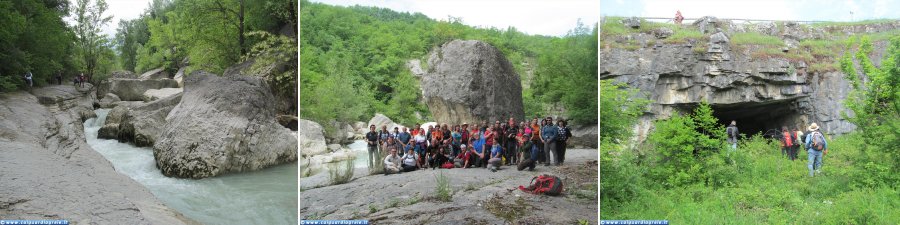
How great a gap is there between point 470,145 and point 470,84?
0.49 metres

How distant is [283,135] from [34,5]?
120 inches

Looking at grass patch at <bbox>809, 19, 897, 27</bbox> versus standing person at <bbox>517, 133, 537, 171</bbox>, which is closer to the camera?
standing person at <bbox>517, 133, 537, 171</bbox>

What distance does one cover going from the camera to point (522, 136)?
430 cm

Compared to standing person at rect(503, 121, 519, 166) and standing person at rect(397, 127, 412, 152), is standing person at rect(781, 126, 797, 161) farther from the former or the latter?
standing person at rect(397, 127, 412, 152)

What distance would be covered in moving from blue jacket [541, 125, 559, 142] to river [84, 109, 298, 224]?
8.30ft

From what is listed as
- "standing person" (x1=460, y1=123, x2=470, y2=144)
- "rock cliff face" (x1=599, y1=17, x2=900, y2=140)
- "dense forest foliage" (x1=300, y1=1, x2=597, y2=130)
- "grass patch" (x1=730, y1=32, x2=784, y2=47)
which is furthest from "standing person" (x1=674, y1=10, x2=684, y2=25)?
"standing person" (x1=460, y1=123, x2=470, y2=144)

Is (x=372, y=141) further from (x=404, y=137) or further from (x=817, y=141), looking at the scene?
(x=817, y=141)

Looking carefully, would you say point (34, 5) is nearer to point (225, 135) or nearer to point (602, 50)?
point (225, 135)

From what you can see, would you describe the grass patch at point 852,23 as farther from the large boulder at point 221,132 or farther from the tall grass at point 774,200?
the large boulder at point 221,132

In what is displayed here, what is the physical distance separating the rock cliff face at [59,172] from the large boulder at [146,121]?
1.36 feet

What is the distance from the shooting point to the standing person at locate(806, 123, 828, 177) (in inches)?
286

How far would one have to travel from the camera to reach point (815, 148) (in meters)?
7.34

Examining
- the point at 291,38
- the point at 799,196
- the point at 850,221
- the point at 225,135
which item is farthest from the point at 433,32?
the point at 799,196

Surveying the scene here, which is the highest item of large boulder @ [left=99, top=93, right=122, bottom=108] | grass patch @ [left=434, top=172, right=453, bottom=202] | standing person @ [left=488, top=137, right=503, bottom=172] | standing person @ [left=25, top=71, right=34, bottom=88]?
standing person @ [left=25, top=71, right=34, bottom=88]
